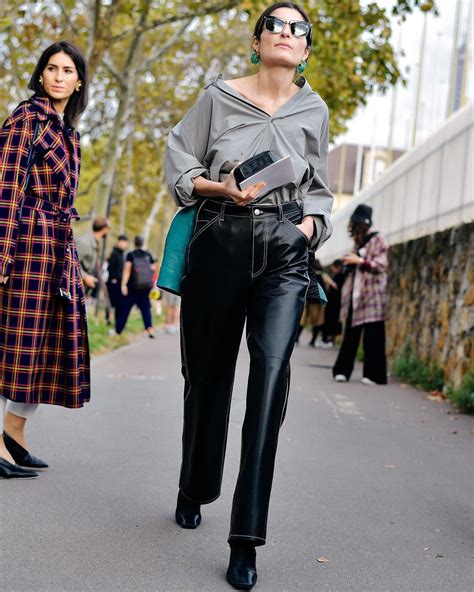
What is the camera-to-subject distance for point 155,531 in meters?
4.46

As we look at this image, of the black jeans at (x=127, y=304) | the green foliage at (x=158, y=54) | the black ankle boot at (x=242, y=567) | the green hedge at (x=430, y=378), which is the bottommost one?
the black ankle boot at (x=242, y=567)

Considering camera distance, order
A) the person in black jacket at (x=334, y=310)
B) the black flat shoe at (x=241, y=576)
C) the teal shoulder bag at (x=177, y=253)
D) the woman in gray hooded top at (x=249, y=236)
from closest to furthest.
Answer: the black flat shoe at (x=241, y=576) → the woman in gray hooded top at (x=249, y=236) → the teal shoulder bag at (x=177, y=253) → the person in black jacket at (x=334, y=310)

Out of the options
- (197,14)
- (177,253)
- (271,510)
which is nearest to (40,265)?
(177,253)

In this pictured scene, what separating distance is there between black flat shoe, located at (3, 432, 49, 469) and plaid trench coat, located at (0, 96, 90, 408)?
30cm

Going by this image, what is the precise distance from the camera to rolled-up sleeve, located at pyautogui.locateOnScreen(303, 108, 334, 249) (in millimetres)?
4309

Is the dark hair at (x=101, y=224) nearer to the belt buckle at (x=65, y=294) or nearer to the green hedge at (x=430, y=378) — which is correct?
the green hedge at (x=430, y=378)

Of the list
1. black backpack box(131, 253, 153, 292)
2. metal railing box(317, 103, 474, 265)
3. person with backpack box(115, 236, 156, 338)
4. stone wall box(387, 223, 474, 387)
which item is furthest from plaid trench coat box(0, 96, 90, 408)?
black backpack box(131, 253, 153, 292)

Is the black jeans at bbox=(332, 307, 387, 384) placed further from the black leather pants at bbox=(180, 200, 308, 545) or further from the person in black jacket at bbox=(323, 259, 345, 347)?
the person in black jacket at bbox=(323, 259, 345, 347)

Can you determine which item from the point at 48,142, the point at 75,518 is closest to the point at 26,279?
the point at 48,142

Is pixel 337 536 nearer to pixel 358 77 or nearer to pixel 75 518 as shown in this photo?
pixel 75 518

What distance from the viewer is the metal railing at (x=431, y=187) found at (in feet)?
40.9

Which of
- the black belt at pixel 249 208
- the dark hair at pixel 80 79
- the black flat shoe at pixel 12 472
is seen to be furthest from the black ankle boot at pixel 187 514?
the dark hair at pixel 80 79

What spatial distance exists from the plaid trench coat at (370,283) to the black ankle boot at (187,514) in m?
8.64

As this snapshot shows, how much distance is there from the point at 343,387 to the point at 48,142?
25.6 feet
